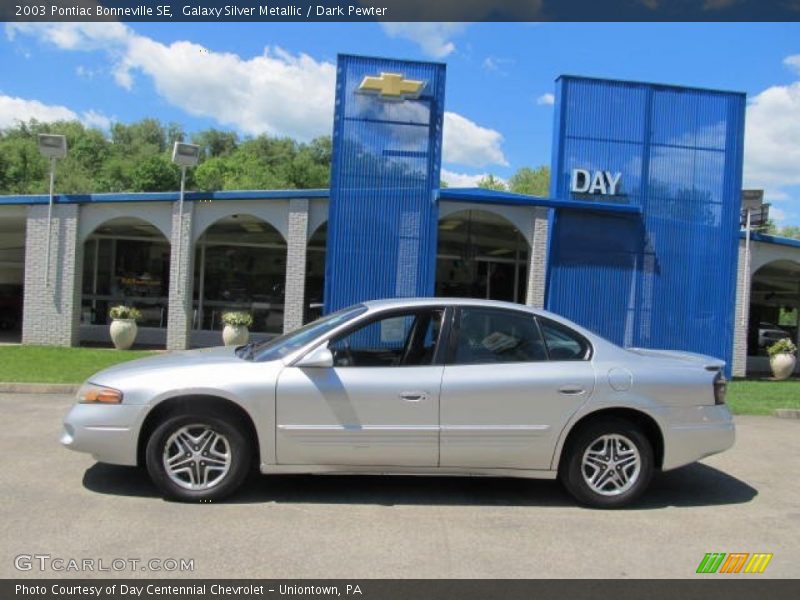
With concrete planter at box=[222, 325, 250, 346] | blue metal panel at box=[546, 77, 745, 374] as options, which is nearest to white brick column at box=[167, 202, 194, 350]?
concrete planter at box=[222, 325, 250, 346]

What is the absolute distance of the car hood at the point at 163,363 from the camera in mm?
5340

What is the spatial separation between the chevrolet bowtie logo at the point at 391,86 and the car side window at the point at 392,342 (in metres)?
9.19

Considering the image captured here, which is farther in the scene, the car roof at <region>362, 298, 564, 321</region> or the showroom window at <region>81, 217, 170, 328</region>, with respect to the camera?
the showroom window at <region>81, 217, 170, 328</region>

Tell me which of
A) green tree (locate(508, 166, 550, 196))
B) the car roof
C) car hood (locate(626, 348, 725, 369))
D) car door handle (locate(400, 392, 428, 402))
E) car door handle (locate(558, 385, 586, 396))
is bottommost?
car door handle (locate(400, 392, 428, 402))

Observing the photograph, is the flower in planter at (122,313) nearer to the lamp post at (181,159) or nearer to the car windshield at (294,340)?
the lamp post at (181,159)

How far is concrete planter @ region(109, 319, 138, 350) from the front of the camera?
1630cm

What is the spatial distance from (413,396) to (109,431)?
2223 mm

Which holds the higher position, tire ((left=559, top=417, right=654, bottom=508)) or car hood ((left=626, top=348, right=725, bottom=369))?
car hood ((left=626, top=348, right=725, bottom=369))

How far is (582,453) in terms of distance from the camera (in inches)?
216

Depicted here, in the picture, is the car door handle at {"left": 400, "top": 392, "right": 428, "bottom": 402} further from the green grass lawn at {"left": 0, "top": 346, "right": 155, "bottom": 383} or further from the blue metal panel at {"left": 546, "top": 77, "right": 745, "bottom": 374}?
the blue metal panel at {"left": 546, "top": 77, "right": 745, "bottom": 374}

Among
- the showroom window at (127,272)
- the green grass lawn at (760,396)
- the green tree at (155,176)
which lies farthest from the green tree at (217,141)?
the green grass lawn at (760,396)

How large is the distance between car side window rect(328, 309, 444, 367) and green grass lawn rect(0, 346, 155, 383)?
6.67m

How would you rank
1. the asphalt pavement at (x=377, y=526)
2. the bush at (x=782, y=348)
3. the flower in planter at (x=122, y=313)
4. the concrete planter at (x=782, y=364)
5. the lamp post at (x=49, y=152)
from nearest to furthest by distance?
the asphalt pavement at (x=377, y=526), the lamp post at (x=49, y=152), the flower in planter at (x=122, y=313), the concrete planter at (x=782, y=364), the bush at (x=782, y=348)

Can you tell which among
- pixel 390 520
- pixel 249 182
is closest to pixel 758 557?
pixel 390 520
